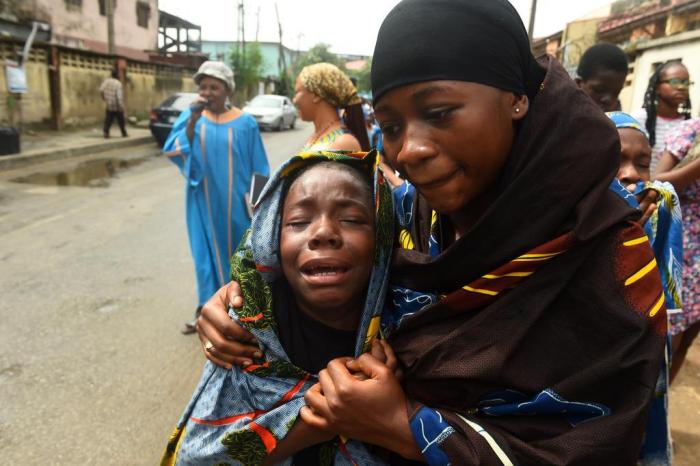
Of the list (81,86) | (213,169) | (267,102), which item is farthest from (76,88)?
(213,169)

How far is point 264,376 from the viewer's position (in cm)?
125

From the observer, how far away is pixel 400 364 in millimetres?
1091

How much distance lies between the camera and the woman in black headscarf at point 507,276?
915mm

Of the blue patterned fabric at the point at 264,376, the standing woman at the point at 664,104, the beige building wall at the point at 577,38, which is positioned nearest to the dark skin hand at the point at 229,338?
the blue patterned fabric at the point at 264,376

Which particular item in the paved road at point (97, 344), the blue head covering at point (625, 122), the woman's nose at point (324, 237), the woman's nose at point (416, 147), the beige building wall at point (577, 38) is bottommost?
the paved road at point (97, 344)

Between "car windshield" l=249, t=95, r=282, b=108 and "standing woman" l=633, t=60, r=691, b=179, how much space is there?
1796 centimetres

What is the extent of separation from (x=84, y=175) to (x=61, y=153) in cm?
237

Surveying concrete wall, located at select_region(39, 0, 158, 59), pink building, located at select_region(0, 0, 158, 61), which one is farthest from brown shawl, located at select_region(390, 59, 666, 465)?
concrete wall, located at select_region(39, 0, 158, 59)

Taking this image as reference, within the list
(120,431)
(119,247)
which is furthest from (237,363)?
(119,247)

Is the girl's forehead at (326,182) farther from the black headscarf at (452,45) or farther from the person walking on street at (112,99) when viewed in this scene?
the person walking on street at (112,99)

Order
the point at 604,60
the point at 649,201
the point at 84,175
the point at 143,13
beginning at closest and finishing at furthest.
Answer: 1. the point at 649,201
2. the point at 604,60
3. the point at 84,175
4. the point at 143,13

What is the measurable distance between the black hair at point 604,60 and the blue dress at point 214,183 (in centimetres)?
215

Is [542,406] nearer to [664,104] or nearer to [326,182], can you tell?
[326,182]

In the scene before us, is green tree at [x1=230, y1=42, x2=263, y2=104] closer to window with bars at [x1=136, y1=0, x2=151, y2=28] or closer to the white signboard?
window with bars at [x1=136, y1=0, x2=151, y2=28]
